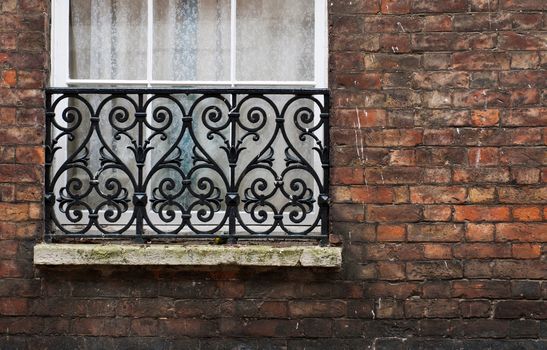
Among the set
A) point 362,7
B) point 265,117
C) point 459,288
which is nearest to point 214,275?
point 265,117

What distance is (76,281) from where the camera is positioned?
4.76m

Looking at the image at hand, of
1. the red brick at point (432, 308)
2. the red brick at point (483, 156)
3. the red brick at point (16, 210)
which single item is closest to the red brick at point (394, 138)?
the red brick at point (483, 156)

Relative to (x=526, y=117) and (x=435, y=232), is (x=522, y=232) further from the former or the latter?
(x=526, y=117)

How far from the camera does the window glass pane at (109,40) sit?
198 inches

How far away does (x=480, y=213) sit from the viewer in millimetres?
4684

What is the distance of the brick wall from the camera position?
15.4 ft

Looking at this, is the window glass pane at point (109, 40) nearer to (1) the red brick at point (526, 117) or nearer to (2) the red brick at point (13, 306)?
(2) the red brick at point (13, 306)

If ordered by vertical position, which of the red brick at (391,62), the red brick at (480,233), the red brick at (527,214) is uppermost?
the red brick at (391,62)

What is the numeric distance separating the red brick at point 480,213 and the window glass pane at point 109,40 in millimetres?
2024

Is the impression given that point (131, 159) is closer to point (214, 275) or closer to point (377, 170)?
point (214, 275)

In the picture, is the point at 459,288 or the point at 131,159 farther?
the point at 131,159

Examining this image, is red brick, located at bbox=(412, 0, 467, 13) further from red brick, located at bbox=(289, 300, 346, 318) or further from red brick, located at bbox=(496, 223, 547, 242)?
red brick, located at bbox=(289, 300, 346, 318)

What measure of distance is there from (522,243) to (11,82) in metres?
3.04

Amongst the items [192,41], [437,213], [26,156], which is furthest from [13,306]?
[437,213]
